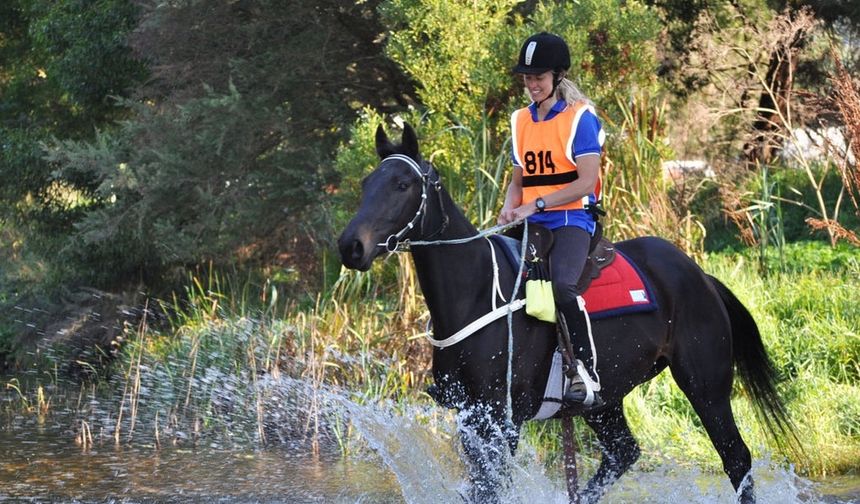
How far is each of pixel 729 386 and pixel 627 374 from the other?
776 mm

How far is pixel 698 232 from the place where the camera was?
11.0 m

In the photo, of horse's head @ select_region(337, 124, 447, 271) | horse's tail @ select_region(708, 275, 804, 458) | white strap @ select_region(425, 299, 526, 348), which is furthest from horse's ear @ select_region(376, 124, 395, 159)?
horse's tail @ select_region(708, 275, 804, 458)

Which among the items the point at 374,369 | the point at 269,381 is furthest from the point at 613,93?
the point at 269,381

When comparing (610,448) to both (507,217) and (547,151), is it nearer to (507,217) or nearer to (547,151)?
(507,217)

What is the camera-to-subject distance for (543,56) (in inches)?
239

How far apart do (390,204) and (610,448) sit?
251cm

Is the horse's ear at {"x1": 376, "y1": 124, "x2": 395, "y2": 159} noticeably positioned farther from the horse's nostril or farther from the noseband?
the horse's nostril

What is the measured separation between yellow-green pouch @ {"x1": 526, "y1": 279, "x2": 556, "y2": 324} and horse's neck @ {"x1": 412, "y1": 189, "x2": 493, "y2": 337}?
21 cm

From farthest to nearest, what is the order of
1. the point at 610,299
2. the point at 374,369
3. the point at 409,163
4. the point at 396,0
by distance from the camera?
the point at 396,0
the point at 374,369
the point at 610,299
the point at 409,163

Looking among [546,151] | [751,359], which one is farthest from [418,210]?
[751,359]

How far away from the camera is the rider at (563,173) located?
6.11 metres

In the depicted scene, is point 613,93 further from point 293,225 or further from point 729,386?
point 293,225

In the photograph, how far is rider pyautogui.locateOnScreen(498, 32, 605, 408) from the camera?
20.0 ft

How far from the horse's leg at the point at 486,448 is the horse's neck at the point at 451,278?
46 centimetres
